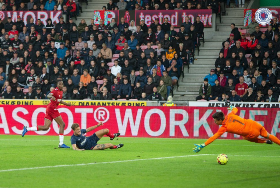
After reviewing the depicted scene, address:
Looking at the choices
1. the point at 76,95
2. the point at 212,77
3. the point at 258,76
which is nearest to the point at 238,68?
the point at 258,76

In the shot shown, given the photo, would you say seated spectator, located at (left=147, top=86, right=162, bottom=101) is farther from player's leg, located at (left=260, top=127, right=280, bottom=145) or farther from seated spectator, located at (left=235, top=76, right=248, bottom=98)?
player's leg, located at (left=260, top=127, right=280, bottom=145)

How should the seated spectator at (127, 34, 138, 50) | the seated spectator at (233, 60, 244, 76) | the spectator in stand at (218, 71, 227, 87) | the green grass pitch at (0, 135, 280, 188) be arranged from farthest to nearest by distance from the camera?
the seated spectator at (127, 34, 138, 50), the seated spectator at (233, 60, 244, 76), the spectator in stand at (218, 71, 227, 87), the green grass pitch at (0, 135, 280, 188)

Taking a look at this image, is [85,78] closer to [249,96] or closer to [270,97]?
[249,96]

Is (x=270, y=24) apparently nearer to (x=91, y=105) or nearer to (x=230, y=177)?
(x=91, y=105)

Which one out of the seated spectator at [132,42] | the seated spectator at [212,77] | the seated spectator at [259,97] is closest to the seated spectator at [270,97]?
the seated spectator at [259,97]

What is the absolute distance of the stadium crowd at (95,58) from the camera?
85.7ft

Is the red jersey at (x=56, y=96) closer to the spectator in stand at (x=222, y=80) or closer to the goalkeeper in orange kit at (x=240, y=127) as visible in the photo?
the goalkeeper in orange kit at (x=240, y=127)

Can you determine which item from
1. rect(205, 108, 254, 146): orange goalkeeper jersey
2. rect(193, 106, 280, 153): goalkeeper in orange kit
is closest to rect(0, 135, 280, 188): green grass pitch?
rect(193, 106, 280, 153): goalkeeper in orange kit

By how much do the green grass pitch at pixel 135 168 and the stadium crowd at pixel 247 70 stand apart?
7.59 m

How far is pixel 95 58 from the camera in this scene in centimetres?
2847

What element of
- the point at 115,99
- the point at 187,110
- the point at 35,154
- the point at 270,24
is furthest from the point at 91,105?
the point at 270,24

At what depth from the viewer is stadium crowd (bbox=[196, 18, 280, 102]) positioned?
78.1 feet

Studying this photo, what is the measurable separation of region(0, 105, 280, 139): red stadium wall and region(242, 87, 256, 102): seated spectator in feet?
6.62

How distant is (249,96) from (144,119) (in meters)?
4.93
